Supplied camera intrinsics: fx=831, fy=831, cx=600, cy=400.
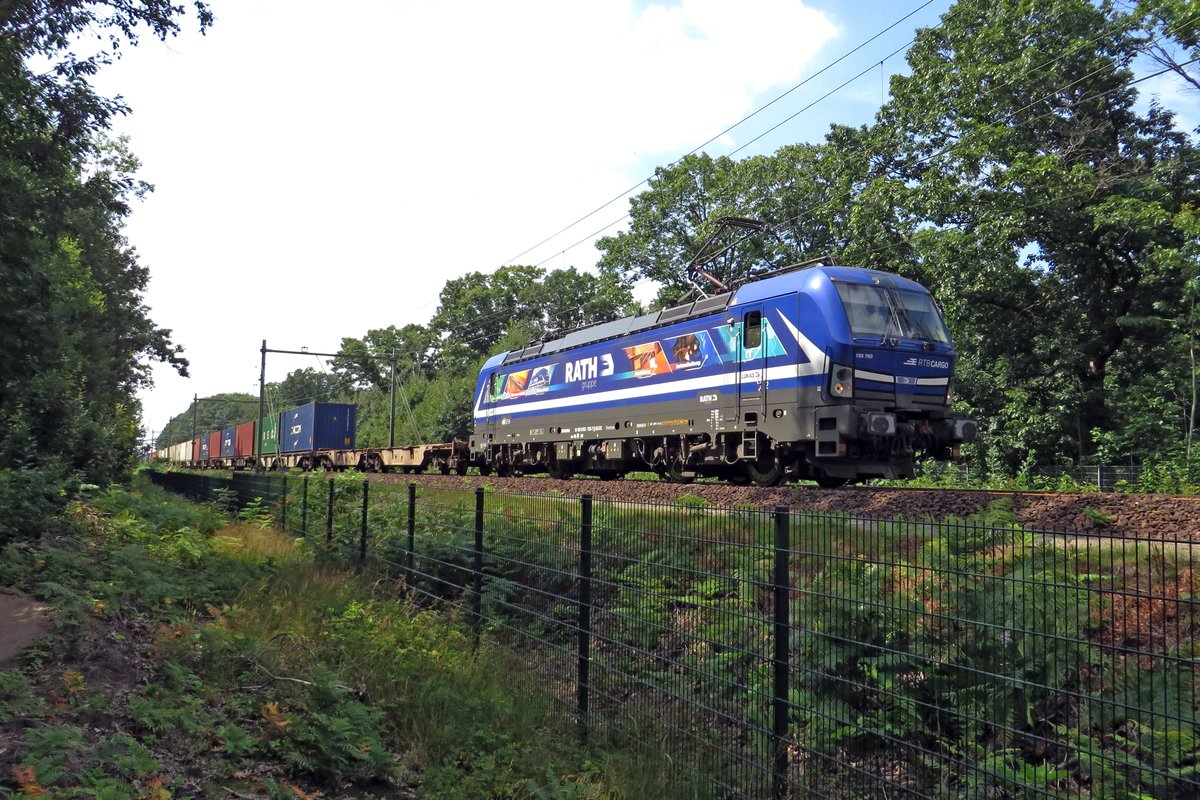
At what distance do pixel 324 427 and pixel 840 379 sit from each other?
31768mm

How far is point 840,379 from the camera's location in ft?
41.4

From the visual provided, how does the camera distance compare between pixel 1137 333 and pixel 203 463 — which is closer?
pixel 1137 333

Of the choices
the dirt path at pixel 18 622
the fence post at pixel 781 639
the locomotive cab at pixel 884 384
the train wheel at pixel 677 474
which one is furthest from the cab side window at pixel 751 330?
the dirt path at pixel 18 622

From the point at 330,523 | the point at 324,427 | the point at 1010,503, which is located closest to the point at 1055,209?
the point at 1010,503

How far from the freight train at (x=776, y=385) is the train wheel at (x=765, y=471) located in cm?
2

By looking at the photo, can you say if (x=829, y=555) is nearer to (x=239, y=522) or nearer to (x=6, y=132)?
(x=239, y=522)

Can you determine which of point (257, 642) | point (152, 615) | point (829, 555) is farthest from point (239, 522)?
point (829, 555)

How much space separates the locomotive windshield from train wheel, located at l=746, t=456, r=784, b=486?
2.81 m

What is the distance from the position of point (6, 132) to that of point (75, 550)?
27.5 feet

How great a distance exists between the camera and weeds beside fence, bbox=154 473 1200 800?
340cm

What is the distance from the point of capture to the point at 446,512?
27.5 ft

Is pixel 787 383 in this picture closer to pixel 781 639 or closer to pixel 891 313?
pixel 891 313

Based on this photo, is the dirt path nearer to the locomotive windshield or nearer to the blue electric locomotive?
the blue electric locomotive

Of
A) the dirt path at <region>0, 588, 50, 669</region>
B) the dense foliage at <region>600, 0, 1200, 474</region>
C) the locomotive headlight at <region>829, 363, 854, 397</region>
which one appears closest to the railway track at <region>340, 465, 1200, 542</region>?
the locomotive headlight at <region>829, 363, 854, 397</region>
